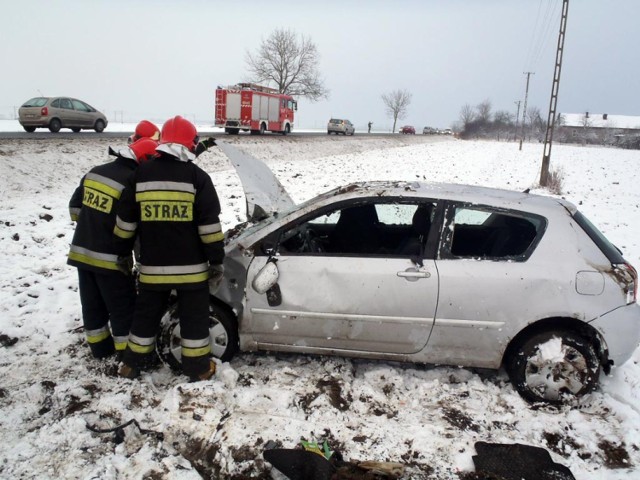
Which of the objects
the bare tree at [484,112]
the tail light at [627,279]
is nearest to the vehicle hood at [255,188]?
the tail light at [627,279]

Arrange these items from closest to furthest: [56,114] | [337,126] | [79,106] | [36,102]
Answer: [36,102], [56,114], [79,106], [337,126]

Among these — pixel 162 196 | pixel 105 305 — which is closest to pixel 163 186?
pixel 162 196

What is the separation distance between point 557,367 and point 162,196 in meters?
2.98

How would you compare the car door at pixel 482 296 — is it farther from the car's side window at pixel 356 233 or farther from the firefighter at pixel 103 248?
the firefighter at pixel 103 248

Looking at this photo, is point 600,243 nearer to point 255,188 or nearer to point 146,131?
point 255,188

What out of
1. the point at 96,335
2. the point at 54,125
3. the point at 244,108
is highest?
the point at 244,108

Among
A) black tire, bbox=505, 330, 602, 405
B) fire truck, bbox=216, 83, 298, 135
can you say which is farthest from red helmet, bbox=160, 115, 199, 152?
fire truck, bbox=216, 83, 298, 135

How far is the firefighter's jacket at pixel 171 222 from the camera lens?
3.09m

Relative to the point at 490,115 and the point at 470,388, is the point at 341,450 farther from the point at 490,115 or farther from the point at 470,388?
the point at 490,115

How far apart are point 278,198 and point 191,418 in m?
2.40

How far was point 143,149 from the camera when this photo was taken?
354 centimetres

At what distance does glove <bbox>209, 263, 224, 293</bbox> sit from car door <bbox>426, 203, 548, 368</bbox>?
1574 mm

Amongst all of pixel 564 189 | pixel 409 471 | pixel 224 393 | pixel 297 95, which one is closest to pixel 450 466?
pixel 409 471

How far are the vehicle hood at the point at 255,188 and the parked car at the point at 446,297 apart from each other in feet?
2.63
